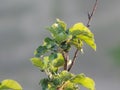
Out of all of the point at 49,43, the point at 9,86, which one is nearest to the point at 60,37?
the point at 49,43

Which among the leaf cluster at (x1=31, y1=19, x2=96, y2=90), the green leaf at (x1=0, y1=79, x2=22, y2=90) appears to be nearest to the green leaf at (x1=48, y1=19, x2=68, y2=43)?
the leaf cluster at (x1=31, y1=19, x2=96, y2=90)

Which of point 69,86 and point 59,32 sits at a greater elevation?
point 59,32

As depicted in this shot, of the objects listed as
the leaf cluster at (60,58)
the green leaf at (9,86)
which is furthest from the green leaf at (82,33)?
the green leaf at (9,86)

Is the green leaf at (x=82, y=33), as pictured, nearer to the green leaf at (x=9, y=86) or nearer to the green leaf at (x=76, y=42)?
the green leaf at (x=76, y=42)

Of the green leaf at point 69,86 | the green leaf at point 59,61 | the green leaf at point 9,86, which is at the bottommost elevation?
the green leaf at point 69,86

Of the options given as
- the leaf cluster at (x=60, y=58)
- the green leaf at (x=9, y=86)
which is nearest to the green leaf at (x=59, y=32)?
the leaf cluster at (x=60, y=58)

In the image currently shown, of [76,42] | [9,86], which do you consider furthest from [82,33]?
[9,86]

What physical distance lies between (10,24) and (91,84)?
8.49 ft

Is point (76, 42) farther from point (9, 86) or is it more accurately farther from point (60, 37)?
point (9, 86)

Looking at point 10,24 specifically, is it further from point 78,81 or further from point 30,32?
point 78,81

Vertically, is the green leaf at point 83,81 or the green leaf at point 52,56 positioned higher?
the green leaf at point 52,56

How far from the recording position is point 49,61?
795mm

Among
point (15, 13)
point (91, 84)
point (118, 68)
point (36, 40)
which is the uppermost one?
point (15, 13)

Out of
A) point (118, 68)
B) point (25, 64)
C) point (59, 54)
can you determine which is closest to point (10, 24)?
point (25, 64)
